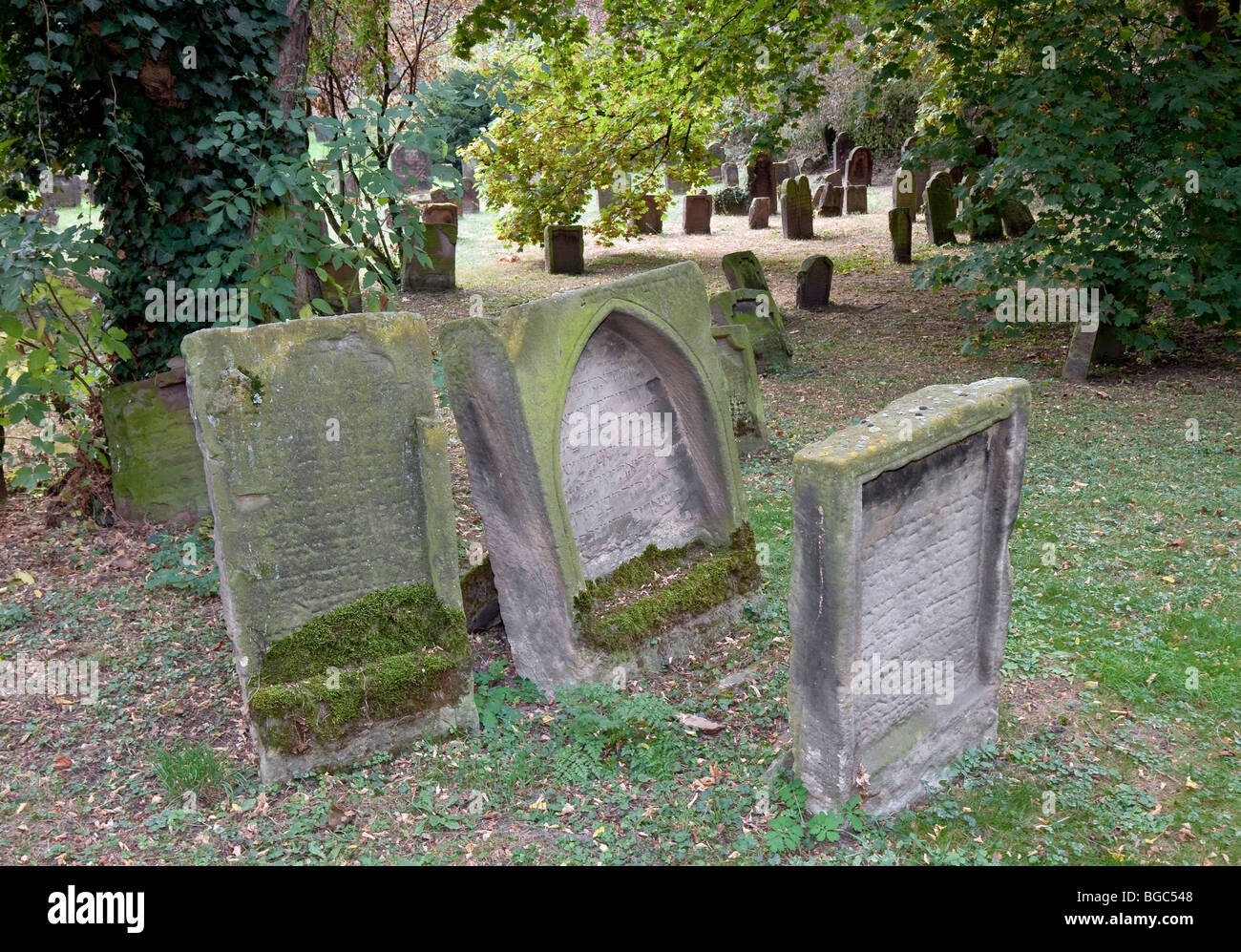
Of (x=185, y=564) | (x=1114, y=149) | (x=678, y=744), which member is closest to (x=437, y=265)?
(x=1114, y=149)

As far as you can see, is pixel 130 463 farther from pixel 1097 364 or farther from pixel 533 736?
pixel 1097 364

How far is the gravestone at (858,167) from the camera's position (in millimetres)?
24625

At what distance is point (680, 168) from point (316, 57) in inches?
322

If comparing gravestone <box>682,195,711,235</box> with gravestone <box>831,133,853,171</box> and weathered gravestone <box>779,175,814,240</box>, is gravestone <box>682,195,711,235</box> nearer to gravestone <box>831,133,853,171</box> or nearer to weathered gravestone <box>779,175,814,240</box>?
weathered gravestone <box>779,175,814,240</box>

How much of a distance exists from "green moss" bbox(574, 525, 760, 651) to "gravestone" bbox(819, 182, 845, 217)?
18.0m

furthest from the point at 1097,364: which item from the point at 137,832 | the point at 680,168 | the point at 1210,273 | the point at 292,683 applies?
the point at 137,832

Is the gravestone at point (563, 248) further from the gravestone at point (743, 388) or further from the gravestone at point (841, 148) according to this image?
the gravestone at point (841, 148)

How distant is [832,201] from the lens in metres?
22.2

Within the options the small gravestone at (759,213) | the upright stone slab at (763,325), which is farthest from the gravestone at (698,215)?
the upright stone slab at (763,325)

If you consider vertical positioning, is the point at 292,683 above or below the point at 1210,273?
below

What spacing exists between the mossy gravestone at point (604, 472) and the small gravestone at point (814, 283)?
859 centimetres

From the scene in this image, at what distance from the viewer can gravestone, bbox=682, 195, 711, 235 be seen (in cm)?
2056

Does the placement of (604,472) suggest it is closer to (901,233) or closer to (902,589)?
(902,589)

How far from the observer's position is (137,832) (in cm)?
387
